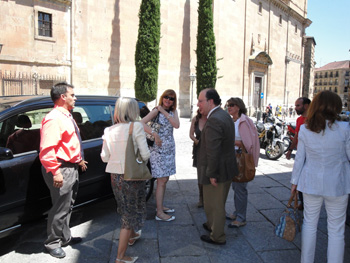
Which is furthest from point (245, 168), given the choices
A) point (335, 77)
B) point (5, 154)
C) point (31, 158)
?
point (335, 77)

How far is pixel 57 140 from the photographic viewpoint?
291 centimetres

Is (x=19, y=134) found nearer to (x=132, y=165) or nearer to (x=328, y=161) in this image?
(x=132, y=165)

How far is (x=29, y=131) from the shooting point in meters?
3.41

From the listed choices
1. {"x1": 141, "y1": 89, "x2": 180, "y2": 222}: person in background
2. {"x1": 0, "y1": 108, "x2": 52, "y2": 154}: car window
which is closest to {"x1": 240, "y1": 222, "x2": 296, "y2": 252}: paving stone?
{"x1": 141, "y1": 89, "x2": 180, "y2": 222}: person in background

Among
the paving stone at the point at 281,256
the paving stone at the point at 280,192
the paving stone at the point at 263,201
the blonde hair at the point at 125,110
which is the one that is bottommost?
the paving stone at the point at 281,256

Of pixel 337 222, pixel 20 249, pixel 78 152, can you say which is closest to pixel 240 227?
pixel 337 222

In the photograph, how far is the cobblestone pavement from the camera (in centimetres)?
314

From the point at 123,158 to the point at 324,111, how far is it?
191 centimetres

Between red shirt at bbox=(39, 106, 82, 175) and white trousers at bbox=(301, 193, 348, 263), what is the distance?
2.39 metres

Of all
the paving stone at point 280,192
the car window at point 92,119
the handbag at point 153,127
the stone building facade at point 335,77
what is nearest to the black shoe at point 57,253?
the car window at point 92,119

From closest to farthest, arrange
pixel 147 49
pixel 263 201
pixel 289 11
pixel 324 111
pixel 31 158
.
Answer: pixel 324 111 → pixel 31 158 → pixel 263 201 → pixel 147 49 → pixel 289 11

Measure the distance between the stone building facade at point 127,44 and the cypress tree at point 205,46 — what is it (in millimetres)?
899

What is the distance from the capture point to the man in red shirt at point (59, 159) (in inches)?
114

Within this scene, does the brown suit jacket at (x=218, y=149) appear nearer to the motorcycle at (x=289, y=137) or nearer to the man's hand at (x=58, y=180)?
the man's hand at (x=58, y=180)
